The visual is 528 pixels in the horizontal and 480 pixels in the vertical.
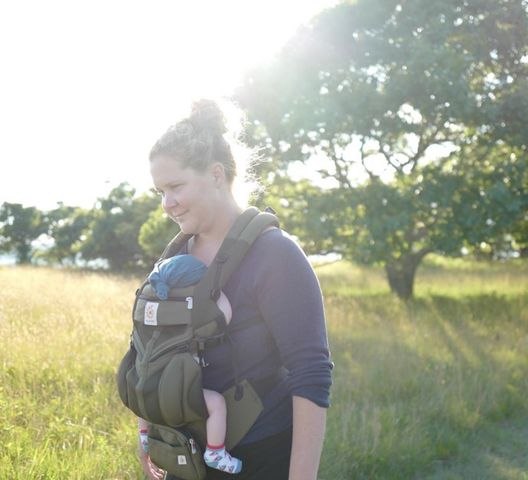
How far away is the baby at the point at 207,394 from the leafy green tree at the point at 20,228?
44.7 metres

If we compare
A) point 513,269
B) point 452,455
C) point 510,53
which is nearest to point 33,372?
point 452,455

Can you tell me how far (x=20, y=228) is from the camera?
45.8 m

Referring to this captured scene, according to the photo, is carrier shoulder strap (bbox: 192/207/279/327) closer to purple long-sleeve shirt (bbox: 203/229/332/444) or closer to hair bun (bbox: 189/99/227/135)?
purple long-sleeve shirt (bbox: 203/229/332/444)

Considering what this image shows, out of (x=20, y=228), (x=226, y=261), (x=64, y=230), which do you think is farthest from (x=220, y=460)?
(x=20, y=228)

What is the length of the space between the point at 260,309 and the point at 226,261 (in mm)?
162

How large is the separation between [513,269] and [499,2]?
10.3 meters

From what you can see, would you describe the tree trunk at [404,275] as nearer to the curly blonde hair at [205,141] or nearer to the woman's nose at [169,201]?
the curly blonde hair at [205,141]

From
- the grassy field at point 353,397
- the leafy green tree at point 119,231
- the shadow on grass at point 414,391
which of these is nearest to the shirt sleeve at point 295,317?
the grassy field at point 353,397

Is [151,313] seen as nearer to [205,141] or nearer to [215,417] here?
[215,417]

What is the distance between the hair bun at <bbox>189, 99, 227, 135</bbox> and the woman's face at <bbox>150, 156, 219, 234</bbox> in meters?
0.13

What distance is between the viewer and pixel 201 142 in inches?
74.0

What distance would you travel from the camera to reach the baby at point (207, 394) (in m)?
1.84

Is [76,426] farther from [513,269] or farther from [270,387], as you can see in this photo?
[513,269]

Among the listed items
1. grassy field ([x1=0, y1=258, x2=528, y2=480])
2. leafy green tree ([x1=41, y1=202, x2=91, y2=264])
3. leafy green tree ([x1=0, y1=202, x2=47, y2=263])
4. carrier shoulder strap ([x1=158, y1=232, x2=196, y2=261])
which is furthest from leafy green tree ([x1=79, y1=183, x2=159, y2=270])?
carrier shoulder strap ([x1=158, y1=232, x2=196, y2=261])
